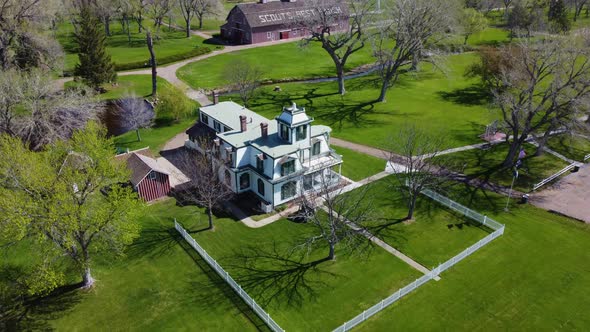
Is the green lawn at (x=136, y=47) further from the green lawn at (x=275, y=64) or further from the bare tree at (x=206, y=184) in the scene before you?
the bare tree at (x=206, y=184)

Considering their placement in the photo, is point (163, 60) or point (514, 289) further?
point (163, 60)

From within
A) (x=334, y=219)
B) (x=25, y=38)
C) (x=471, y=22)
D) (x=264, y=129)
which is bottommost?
(x=334, y=219)

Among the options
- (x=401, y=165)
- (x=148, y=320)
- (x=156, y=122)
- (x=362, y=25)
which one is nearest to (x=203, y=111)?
(x=156, y=122)

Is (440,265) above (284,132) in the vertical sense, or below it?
below

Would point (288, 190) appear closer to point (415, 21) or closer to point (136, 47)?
point (415, 21)

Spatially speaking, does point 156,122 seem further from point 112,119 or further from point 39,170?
point 39,170

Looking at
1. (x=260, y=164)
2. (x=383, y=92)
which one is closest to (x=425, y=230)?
(x=260, y=164)
